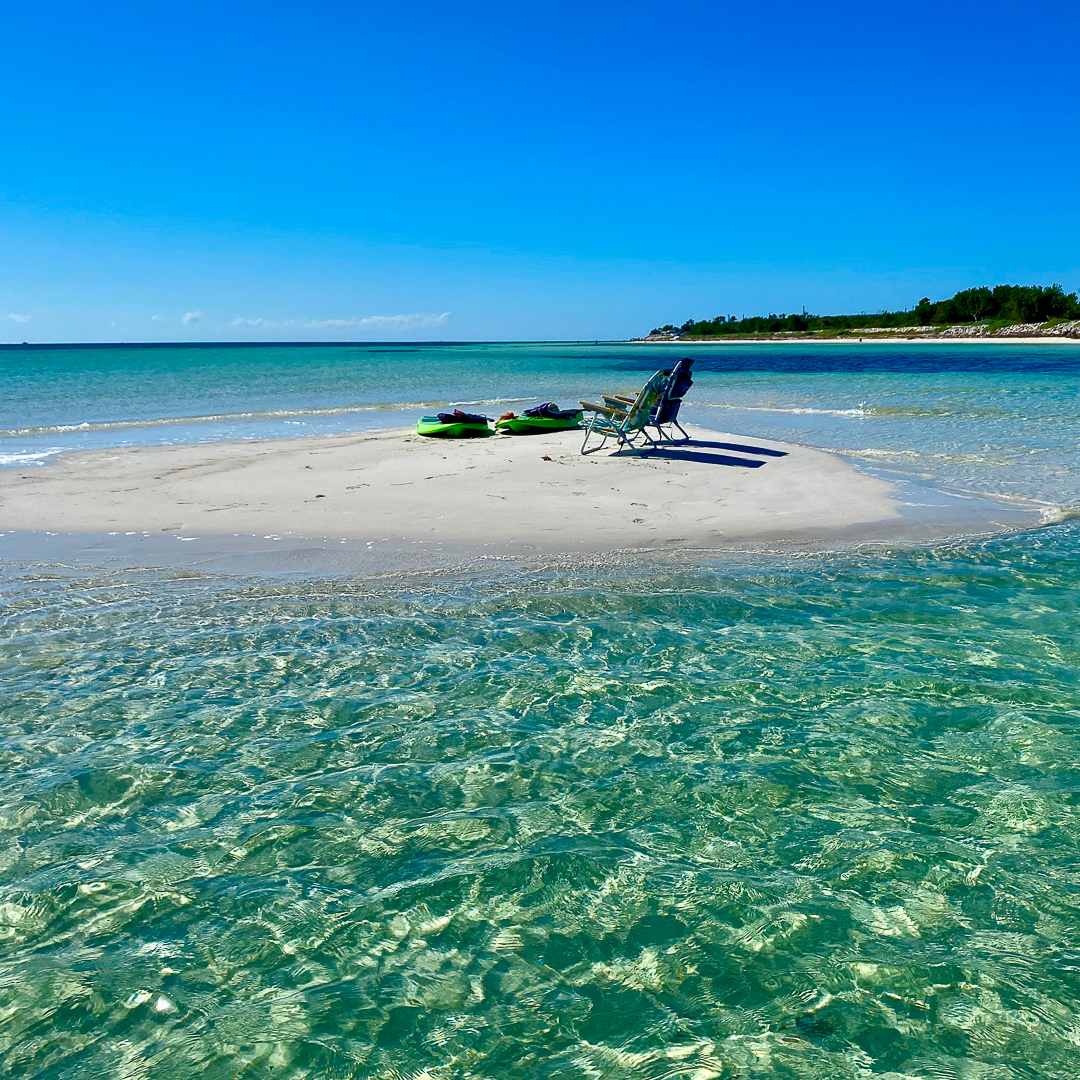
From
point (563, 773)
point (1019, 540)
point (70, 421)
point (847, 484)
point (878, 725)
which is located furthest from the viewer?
point (70, 421)

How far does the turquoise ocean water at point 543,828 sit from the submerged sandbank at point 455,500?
5.63ft

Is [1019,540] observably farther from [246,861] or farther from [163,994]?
[163,994]

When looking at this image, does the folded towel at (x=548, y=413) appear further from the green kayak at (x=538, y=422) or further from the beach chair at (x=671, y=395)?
the beach chair at (x=671, y=395)

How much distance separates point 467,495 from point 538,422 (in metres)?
6.70

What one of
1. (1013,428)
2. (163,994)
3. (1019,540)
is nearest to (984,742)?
(163,994)

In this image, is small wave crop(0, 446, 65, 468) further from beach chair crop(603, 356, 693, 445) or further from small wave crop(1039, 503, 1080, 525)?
small wave crop(1039, 503, 1080, 525)

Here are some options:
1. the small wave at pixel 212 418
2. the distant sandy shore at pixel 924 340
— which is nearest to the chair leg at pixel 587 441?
the small wave at pixel 212 418

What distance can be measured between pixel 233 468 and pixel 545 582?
819 cm

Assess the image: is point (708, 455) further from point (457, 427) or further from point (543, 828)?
point (543, 828)

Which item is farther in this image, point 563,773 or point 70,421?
point 70,421

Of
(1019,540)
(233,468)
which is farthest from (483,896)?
(233,468)

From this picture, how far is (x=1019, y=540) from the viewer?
27.9 ft

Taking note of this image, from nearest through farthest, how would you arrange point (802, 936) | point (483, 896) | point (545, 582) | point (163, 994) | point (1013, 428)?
1. point (163, 994)
2. point (802, 936)
3. point (483, 896)
4. point (545, 582)
5. point (1013, 428)

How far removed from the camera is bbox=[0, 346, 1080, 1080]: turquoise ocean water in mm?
2637
